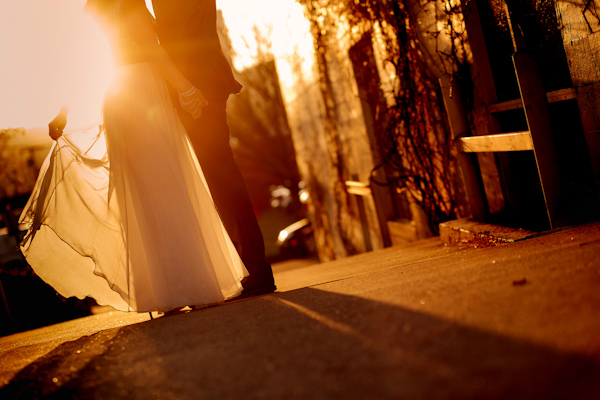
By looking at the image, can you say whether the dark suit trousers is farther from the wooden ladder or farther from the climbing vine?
the climbing vine

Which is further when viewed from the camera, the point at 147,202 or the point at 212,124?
the point at 212,124

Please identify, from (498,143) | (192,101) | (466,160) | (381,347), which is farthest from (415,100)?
(381,347)

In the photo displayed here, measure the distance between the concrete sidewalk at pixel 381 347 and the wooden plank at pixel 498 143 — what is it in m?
1.04

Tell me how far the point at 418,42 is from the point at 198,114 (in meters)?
3.29

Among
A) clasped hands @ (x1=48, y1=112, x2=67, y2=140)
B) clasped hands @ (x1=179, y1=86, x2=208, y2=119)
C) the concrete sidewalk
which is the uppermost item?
clasped hands @ (x1=48, y1=112, x2=67, y2=140)

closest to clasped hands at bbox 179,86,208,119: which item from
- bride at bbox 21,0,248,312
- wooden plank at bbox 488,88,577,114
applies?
bride at bbox 21,0,248,312

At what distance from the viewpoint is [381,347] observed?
171 centimetres

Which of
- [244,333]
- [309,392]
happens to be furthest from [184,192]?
[309,392]

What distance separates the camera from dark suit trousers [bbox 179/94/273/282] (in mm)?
3832

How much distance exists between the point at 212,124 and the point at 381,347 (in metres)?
2.49

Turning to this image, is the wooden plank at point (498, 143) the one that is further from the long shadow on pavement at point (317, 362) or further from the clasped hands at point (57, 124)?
the clasped hands at point (57, 124)

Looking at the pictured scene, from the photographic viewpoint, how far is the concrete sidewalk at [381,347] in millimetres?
1476

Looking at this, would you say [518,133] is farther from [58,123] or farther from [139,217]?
[58,123]

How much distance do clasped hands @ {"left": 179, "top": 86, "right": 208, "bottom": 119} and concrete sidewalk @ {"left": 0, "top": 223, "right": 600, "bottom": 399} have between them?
1.39 metres
